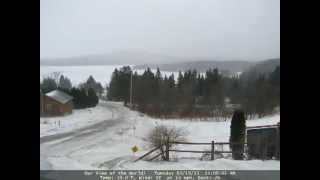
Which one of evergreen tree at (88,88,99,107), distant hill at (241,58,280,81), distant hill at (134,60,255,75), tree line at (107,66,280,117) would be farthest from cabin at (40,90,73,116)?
distant hill at (241,58,280,81)

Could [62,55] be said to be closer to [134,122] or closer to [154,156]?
[134,122]

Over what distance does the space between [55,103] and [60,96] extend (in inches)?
2.0

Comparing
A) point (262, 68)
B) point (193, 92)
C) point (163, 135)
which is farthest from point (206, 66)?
point (163, 135)

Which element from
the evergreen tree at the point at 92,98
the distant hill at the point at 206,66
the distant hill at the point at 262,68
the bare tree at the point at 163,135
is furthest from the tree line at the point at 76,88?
the distant hill at the point at 262,68

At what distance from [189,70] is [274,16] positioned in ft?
1.96

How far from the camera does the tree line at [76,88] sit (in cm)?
361

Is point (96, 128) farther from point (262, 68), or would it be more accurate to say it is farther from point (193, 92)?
point (262, 68)

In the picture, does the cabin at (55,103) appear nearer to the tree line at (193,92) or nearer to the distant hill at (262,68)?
the tree line at (193,92)

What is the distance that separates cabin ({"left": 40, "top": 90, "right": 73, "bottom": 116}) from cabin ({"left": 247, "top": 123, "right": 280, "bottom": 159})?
3.57 ft

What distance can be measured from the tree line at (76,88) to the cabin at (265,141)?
95 centimetres

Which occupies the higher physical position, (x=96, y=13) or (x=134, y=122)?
(x=96, y=13)

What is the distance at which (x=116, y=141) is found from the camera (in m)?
3.64

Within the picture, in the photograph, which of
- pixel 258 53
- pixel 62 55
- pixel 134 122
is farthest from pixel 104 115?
pixel 258 53
